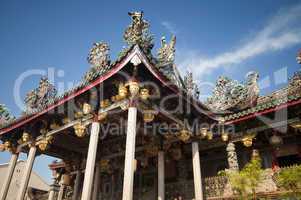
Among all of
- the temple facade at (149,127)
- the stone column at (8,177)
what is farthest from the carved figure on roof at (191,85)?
the stone column at (8,177)

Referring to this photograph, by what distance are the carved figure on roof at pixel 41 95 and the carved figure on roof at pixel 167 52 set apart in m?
5.53

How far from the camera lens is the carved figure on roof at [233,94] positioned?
40.2 ft

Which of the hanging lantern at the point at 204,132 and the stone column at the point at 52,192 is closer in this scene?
the hanging lantern at the point at 204,132

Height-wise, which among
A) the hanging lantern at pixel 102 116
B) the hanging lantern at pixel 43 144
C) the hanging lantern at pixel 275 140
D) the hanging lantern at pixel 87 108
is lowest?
the hanging lantern at pixel 43 144

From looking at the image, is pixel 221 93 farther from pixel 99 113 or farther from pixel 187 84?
pixel 99 113

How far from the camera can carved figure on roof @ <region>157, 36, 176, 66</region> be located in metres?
12.4

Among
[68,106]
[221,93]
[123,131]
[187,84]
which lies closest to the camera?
[68,106]

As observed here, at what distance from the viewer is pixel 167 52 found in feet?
41.4

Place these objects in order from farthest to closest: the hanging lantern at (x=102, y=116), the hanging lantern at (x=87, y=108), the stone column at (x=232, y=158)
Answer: the stone column at (x=232, y=158)
the hanging lantern at (x=87, y=108)
the hanging lantern at (x=102, y=116)

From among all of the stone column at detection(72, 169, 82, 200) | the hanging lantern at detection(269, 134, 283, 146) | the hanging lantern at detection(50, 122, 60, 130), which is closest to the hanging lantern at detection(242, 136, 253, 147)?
the hanging lantern at detection(269, 134, 283, 146)

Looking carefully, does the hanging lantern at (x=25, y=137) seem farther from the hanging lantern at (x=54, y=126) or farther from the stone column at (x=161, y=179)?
the stone column at (x=161, y=179)

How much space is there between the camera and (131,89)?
782 centimetres

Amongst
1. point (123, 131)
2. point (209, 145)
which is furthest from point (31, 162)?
point (209, 145)

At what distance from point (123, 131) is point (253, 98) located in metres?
6.17
